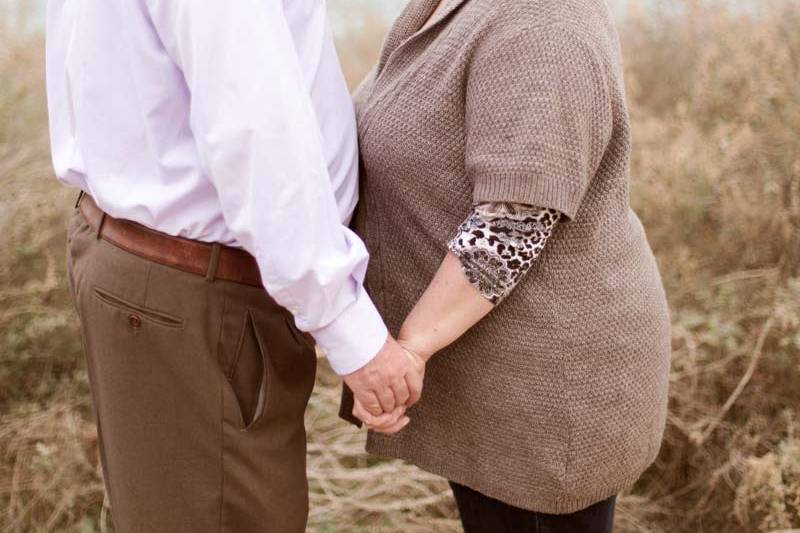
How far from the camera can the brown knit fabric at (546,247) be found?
128cm

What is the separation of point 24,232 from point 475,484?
6.35 feet

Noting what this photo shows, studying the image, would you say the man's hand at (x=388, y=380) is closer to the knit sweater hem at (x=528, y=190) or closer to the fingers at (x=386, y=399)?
A: the fingers at (x=386, y=399)

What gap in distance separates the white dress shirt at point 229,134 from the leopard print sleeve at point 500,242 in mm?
149

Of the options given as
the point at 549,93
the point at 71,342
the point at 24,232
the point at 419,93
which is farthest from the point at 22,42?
the point at 549,93

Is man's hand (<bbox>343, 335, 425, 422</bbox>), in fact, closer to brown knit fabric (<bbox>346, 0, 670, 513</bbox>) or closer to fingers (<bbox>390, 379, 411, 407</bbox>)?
fingers (<bbox>390, 379, 411, 407</bbox>)

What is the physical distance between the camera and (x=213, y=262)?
1.39m

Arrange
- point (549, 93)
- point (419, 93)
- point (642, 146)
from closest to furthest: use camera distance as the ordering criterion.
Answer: point (549, 93), point (419, 93), point (642, 146)

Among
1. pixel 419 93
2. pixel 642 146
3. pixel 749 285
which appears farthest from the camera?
pixel 642 146

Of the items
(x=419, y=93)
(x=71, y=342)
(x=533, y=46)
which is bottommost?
(x=71, y=342)

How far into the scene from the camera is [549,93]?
50.0 inches

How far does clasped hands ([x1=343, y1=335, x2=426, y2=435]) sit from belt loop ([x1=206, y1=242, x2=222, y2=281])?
25 centimetres

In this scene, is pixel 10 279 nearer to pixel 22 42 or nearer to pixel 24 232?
pixel 24 232

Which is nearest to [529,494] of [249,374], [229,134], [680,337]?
[249,374]

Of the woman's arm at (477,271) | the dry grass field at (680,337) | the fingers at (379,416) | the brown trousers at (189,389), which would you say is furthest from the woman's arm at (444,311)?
the dry grass field at (680,337)
